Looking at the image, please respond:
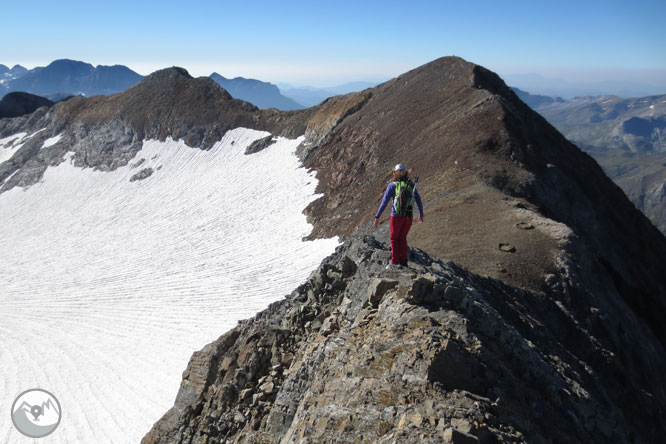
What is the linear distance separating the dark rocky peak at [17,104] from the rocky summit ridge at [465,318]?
105786 mm

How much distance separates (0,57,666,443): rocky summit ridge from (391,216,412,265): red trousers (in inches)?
14.6

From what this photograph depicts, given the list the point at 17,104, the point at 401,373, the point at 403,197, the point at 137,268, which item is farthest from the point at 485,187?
the point at 17,104

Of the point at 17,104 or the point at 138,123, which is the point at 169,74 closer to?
the point at 138,123

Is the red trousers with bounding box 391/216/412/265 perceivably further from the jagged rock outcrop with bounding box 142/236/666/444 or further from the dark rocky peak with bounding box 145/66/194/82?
the dark rocky peak with bounding box 145/66/194/82

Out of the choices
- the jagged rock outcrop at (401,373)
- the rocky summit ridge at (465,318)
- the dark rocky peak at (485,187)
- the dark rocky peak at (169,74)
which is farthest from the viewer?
the dark rocky peak at (169,74)

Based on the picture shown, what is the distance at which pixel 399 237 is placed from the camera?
9.79 meters

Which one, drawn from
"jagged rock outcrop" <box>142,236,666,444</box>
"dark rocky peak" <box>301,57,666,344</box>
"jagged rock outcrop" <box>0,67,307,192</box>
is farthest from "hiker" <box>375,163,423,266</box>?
"jagged rock outcrop" <box>0,67,307,192</box>

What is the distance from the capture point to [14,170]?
221 ft

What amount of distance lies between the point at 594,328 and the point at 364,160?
1070 inches

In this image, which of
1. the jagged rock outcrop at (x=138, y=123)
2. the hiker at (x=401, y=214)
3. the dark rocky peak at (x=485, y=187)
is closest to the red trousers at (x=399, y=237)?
the hiker at (x=401, y=214)

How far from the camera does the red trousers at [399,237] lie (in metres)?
9.78

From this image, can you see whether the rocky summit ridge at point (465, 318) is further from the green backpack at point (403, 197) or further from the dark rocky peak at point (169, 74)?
the dark rocky peak at point (169, 74)

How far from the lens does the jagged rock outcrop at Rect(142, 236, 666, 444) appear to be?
20.5 feet

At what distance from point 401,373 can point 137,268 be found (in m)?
35.9
